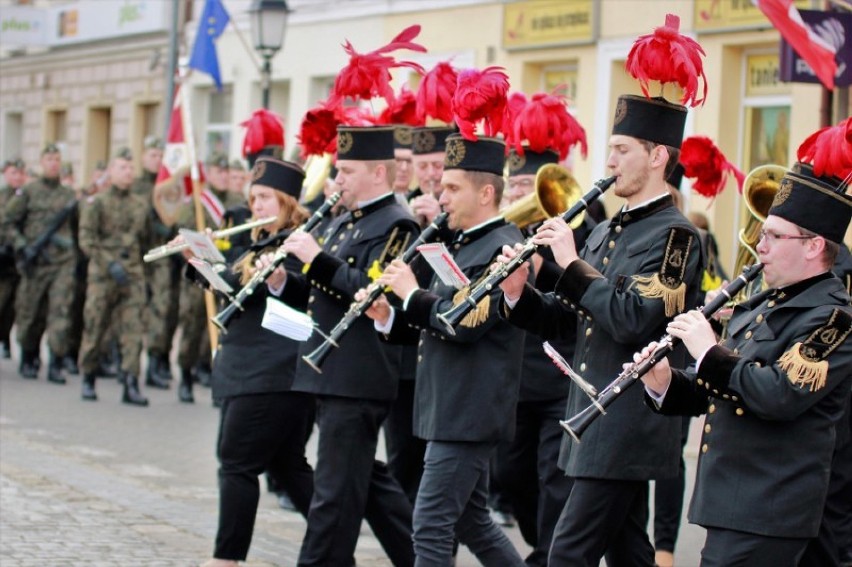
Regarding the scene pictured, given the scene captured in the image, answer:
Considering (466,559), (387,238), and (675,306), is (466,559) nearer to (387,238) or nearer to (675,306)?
(387,238)

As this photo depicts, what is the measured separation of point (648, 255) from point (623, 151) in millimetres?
415

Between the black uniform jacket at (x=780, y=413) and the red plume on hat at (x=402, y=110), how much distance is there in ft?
15.8

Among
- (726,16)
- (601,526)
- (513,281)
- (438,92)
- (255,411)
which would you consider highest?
(726,16)

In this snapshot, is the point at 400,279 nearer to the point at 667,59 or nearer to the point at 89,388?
the point at 667,59

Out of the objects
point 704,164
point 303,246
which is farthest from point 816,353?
point 704,164

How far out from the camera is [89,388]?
51.3 feet

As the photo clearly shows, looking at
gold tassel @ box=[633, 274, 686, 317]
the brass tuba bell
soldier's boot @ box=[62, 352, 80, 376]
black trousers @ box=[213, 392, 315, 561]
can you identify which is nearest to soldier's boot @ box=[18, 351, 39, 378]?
soldier's boot @ box=[62, 352, 80, 376]

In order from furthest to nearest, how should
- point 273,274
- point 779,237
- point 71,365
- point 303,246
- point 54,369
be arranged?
point 71,365 → point 54,369 → point 273,274 → point 303,246 → point 779,237

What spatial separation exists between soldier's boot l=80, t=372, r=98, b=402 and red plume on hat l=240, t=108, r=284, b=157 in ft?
17.0

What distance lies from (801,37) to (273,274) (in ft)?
12.8

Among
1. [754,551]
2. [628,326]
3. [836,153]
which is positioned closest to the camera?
[754,551]

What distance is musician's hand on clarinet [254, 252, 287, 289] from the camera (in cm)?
806

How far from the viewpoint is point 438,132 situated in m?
9.50

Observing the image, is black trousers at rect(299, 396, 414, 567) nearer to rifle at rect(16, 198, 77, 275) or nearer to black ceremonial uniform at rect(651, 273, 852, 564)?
black ceremonial uniform at rect(651, 273, 852, 564)
